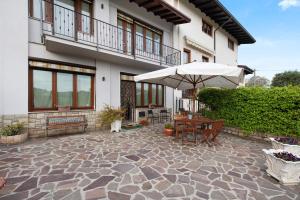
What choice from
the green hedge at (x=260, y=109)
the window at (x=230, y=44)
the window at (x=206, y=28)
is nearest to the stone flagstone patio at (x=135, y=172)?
the green hedge at (x=260, y=109)

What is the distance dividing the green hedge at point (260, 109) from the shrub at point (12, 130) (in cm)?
809

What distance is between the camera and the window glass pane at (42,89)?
692 centimetres

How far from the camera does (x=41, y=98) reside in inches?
279

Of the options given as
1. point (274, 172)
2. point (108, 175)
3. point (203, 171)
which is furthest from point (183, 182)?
point (274, 172)

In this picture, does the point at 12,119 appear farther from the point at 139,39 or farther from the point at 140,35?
the point at 140,35

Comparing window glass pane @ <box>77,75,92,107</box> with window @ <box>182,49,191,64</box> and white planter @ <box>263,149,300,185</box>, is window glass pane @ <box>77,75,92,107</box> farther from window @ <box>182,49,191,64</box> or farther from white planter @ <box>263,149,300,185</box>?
window @ <box>182,49,191,64</box>

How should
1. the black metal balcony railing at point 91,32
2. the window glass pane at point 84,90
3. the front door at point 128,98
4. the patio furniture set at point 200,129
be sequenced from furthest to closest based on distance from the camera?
the front door at point 128,98 → the window glass pane at point 84,90 → the black metal balcony railing at point 91,32 → the patio furniture set at point 200,129

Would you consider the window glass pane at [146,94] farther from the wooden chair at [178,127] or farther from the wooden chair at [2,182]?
the wooden chair at [2,182]

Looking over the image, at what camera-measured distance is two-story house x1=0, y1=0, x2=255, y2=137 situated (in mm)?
6246

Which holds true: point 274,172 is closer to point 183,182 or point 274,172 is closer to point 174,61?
point 183,182

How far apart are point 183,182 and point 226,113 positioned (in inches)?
218

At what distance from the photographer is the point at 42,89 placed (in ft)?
23.3

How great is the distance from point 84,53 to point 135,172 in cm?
586

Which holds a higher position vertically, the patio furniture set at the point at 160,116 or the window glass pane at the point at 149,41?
the window glass pane at the point at 149,41
